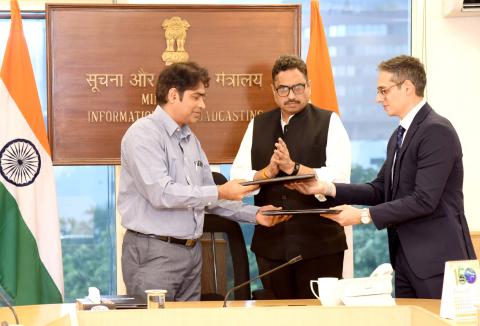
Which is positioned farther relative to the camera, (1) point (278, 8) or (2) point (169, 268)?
(1) point (278, 8)

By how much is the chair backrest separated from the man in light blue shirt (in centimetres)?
15

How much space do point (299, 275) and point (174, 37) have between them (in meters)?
1.67

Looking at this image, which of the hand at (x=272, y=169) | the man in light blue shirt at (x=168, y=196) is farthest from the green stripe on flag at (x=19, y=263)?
the hand at (x=272, y=169)

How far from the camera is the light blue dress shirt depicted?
12.6ft

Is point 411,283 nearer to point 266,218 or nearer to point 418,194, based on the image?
point 418,194

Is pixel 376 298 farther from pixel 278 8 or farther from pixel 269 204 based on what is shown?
pixel 278 8

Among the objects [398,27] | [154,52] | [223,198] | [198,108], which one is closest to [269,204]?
[223,198]

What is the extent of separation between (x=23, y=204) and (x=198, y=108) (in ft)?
4.39

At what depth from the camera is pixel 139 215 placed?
155 inches

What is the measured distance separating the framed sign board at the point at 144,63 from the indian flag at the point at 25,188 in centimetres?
13

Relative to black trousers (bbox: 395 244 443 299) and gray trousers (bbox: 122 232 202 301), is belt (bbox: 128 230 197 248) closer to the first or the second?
gray trousers (bbox: 122 232 202 301)

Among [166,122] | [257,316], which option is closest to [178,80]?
[166,122]

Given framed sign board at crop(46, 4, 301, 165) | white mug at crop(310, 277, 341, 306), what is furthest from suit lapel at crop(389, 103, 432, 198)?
framed sign board at crop(46, 4, 301, 165)

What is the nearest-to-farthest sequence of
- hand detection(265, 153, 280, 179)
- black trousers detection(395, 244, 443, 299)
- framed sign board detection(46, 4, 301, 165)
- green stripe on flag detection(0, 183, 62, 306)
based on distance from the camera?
1. black trousers detection(395, 244, 443, 299)
2. hand detection(265, 153, 280, 179)
3. green stripe on flag detection(0, 183, 62, 306)
4. framed sign board detection(46, 4, 301, 165)
